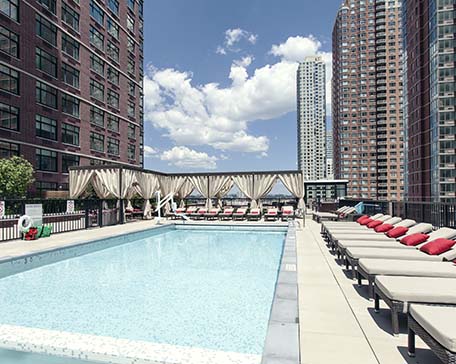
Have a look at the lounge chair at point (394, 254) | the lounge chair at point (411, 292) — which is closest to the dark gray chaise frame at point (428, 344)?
the lounge chair at point (411, 292)

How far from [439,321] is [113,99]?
3613 centimetres

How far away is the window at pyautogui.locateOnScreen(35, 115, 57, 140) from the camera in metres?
23.7

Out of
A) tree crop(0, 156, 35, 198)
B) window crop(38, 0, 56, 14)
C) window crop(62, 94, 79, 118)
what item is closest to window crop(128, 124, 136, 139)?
window crop(62, 94, 79, 118)

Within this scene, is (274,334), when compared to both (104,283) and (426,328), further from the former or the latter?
(104,283)

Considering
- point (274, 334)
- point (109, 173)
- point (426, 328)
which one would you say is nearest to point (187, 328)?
point (274, 334)

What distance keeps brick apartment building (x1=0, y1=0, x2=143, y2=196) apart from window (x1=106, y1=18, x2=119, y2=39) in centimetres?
11

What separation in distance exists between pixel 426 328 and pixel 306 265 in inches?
162

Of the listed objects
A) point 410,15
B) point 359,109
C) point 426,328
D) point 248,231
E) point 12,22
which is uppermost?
point 410,15

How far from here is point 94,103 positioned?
30.3 meters

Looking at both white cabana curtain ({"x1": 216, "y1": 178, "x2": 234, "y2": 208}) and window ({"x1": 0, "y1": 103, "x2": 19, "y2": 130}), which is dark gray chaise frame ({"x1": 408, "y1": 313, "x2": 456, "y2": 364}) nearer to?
white cabana curtain ({"x1": 216, "y1": 178, "x2": 234, "y2": 208})

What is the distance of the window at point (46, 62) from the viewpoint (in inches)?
939

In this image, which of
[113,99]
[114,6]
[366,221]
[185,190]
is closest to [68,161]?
[113,99]

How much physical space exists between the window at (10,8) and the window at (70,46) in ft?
15.2

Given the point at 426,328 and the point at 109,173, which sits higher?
the point at 109,173
